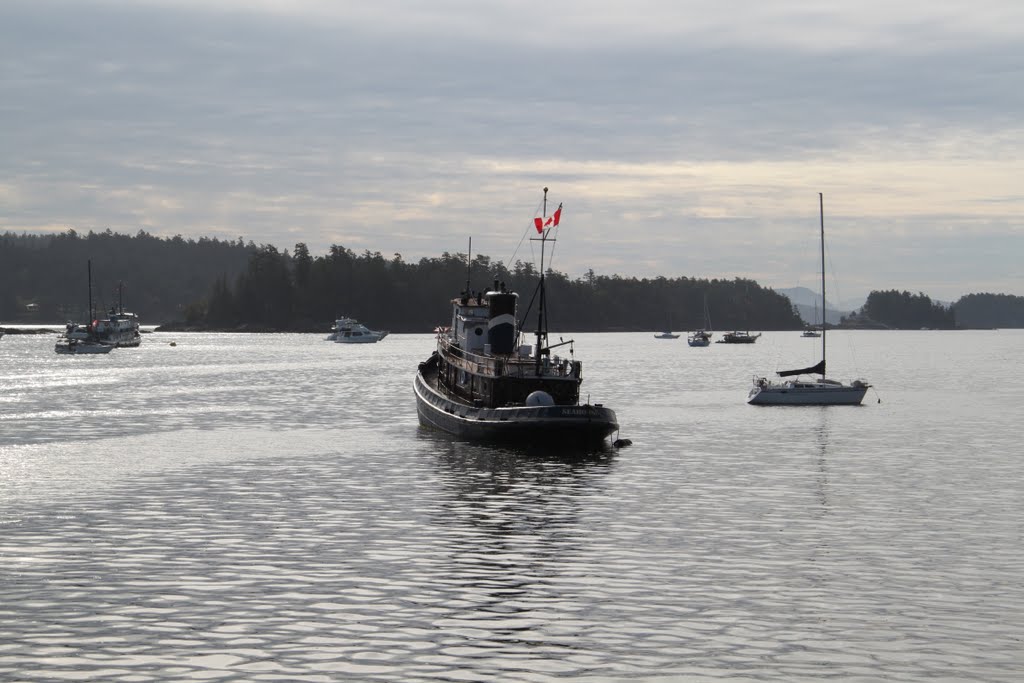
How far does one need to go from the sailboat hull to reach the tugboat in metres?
33.5

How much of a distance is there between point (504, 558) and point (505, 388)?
30.2 meters

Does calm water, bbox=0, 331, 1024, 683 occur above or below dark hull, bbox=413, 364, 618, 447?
below

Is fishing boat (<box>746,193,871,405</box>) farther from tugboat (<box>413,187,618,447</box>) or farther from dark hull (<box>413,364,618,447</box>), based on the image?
dark hull (<box>413,364,618,447</box>)

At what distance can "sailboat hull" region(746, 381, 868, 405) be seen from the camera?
98.1 metres

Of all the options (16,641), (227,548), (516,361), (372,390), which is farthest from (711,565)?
(372,390)

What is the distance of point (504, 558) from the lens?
106 feet

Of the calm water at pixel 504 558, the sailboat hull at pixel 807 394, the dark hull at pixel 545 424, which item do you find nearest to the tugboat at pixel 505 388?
the dark hull at pixel 545 424

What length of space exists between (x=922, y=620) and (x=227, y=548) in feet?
62.7

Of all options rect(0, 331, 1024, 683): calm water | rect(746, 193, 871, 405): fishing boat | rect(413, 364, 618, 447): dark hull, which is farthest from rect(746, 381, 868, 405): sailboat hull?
rect(413, 364, 618, 447): dark hull

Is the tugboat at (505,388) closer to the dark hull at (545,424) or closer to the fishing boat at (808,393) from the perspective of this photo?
the dark hull at (545,424)

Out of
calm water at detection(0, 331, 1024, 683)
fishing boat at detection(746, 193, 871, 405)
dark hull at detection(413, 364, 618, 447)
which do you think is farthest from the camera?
fishing boat at detection(746, 193, 871, 405)

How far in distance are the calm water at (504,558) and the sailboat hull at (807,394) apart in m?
25.9

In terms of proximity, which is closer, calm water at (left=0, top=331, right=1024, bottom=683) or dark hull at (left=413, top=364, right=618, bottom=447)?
calm water at (left=0, top=331, right=1024, bottom=683)

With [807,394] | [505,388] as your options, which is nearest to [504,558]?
[505,388]
